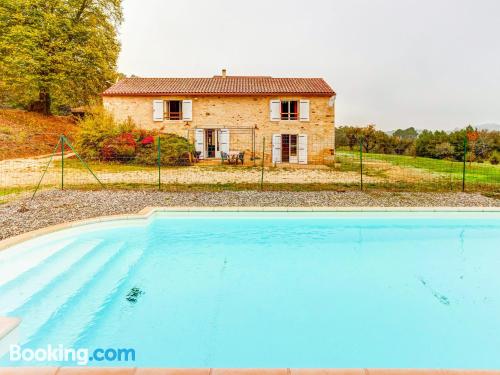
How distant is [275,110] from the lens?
20.8 metres

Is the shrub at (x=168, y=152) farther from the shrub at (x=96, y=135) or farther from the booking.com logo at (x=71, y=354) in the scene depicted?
the booking.com logo at (x=71, y=354)

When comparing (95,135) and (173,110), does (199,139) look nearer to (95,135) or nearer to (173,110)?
(173,110)

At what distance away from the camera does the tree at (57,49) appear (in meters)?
22.9

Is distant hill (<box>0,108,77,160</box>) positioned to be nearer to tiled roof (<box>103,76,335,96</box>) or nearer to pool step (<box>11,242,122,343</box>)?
tiled roof (<box>103,76,335,96</box>)

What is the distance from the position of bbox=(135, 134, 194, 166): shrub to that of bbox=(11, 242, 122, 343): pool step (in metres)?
12.0

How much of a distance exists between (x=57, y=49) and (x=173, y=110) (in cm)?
937

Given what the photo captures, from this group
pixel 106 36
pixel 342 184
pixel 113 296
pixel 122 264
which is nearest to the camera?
pixel 113 296

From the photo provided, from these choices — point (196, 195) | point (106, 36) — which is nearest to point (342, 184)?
point (196, 195)

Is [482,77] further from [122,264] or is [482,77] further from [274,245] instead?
[122,264]

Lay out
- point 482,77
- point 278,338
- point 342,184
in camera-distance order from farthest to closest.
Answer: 1. point 482,77
2. point 342,184
3. point 278,338

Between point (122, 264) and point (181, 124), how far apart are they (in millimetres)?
16223

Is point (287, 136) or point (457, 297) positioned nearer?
point (457, 297)

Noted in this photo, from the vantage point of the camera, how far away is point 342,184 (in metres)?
11.8

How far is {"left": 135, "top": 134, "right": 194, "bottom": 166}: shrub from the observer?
17.5 m
